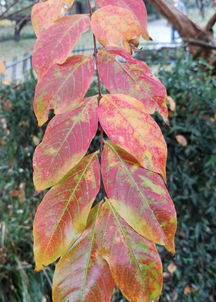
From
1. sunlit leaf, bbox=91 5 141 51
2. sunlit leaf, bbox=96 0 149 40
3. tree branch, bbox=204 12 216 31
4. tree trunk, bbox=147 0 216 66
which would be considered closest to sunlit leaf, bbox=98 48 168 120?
sunlit leaf, bbox=91 5 141 51

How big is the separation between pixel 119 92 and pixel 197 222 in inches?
73.7

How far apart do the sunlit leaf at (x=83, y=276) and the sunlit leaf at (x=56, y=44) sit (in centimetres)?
22

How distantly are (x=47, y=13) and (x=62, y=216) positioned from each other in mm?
314

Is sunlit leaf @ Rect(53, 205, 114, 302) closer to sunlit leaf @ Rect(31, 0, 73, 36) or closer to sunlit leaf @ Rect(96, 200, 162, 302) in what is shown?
sunlit leaf @ Rect(96, 200, 162, 302)

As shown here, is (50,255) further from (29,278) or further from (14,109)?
(14,109)

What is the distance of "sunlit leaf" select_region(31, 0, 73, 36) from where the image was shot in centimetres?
57

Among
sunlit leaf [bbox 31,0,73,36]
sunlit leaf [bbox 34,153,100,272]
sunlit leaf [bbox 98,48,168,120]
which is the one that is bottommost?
sunlit leaf [bbox 34,153,100,272]

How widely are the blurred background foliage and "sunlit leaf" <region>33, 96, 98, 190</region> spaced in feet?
5.32

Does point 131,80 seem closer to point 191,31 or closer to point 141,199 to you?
point 141,199

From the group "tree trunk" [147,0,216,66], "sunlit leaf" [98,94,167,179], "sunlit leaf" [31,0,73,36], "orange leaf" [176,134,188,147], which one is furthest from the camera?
"tree trunk" [147,0,216,66]

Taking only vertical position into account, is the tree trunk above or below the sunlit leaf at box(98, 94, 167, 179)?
below

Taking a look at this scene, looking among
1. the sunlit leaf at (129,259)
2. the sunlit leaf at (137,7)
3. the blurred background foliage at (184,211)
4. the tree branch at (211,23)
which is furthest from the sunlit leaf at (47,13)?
the tree branch at (211,23)

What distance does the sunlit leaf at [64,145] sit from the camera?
0.43 m

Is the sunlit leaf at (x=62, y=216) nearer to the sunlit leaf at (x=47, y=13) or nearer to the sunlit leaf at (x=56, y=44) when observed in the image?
the sunlit leaf at (x=56, y=44)
